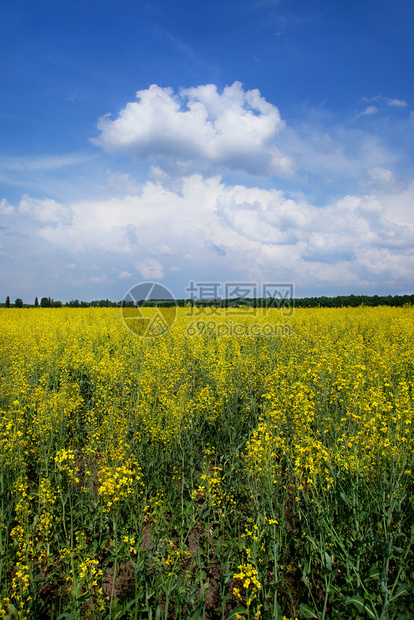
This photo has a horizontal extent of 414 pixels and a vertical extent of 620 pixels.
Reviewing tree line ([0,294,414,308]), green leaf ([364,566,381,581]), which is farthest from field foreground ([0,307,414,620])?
tree line ([0,294,414,308])

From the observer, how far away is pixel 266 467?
310 centimetres

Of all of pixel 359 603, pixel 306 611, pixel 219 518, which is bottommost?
pixel 219 518

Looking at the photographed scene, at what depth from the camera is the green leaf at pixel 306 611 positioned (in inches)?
97.0

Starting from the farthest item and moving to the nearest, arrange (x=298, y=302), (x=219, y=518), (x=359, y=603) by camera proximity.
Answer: (x=298, y=302)
(x=219, y=518)
(x=359, y=603)

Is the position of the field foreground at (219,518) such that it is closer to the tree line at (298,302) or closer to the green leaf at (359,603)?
the green leaf at (359,603)

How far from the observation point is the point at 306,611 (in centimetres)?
260

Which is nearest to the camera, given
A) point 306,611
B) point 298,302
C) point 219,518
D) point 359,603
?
point 359,603

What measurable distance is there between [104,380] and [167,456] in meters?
2.85

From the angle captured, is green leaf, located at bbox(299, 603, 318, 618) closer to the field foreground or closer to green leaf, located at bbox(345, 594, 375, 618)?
the field foreground

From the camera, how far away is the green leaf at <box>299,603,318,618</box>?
2.46 metres

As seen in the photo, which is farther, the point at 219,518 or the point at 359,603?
the point at 219,518

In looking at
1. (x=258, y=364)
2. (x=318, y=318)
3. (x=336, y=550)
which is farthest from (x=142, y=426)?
(x=318, y=318)

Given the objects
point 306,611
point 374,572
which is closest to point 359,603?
point 374,572

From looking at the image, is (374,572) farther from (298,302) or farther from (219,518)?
(298,302)
